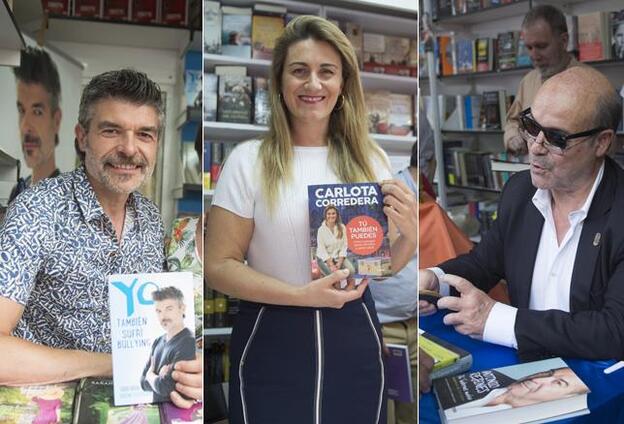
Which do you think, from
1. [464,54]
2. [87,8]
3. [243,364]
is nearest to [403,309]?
[243,364]

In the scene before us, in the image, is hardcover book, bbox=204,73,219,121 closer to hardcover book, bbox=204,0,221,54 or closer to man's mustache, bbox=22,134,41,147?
hardcover book, bbox=204,0,221,54

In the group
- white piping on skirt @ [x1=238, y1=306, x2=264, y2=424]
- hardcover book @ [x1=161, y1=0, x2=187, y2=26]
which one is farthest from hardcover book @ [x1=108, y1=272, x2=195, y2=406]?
hardcover book @ [x1=161, y1=0, x2=187, y2=26]

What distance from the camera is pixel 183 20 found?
4.07ft

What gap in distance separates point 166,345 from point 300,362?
0.29m

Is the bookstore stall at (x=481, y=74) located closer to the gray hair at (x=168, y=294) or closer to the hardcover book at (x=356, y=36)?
the hardcover book at (x=356, y=36)

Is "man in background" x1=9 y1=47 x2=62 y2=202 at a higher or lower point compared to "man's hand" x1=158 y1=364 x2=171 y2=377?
higher

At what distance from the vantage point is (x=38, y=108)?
1.15m

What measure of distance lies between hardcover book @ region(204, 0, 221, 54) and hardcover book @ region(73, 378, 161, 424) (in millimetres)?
726

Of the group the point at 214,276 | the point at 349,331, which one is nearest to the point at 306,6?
the point at 214,276

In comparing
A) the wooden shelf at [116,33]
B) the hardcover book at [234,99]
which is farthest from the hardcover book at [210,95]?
the wooden shelf at [116,33]

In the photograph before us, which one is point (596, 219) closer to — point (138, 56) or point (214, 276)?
point (214, 276)

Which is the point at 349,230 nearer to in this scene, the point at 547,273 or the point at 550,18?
the point at 547,273

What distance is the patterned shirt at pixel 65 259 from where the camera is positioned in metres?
1.09

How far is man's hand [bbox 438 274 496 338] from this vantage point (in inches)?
56.6
